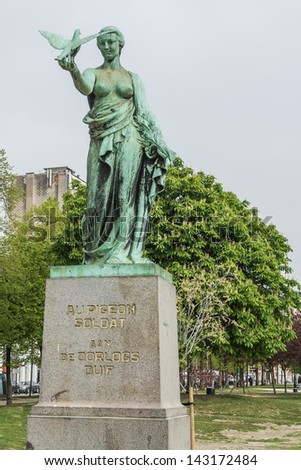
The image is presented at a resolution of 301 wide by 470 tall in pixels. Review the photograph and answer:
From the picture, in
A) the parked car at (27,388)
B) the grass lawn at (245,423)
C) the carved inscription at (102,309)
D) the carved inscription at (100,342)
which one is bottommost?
the grass lawn at (245,423)

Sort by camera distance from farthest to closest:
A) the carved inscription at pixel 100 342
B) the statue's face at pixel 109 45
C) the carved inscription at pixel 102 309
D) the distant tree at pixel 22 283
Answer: the distant tree at pixel 22 283
the statue's face at pixel 109 45
the carved inscription at pixel 102 309
the carved inscription at pixel 100 342

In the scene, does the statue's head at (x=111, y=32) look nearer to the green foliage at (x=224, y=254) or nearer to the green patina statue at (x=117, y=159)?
the green patina statue at (x=117, y=159)

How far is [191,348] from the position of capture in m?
29.1

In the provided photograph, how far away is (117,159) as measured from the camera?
370 inches

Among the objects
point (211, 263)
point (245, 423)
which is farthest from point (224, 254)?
point (245, 423)

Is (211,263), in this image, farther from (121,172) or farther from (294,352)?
(294,352)

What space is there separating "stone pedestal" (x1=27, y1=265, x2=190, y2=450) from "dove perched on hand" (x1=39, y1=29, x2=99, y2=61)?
9.03ft

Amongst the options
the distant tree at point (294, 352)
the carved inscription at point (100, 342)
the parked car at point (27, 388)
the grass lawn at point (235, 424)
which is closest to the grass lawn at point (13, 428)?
the grass lawn at point (235, 424)

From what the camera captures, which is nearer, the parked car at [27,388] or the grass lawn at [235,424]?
the grass lawn at [235,424]

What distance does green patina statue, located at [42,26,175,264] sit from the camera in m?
9.31

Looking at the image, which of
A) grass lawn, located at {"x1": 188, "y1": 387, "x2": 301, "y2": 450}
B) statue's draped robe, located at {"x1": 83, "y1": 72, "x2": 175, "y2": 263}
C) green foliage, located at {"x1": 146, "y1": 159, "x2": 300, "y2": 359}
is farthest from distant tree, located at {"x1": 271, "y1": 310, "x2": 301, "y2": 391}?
statue's draped robe, located at {"x1": 83, "y1": 72, "x2": 175, "y2": 263}

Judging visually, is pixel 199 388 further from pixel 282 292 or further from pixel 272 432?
pixel 272 432

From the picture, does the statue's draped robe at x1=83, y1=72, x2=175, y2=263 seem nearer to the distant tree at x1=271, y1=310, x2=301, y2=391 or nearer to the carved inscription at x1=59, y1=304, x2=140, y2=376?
the carved inscription at x1=59, y1=304, x2=140, y2=376

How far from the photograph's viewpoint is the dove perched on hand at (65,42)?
8.84 meters
